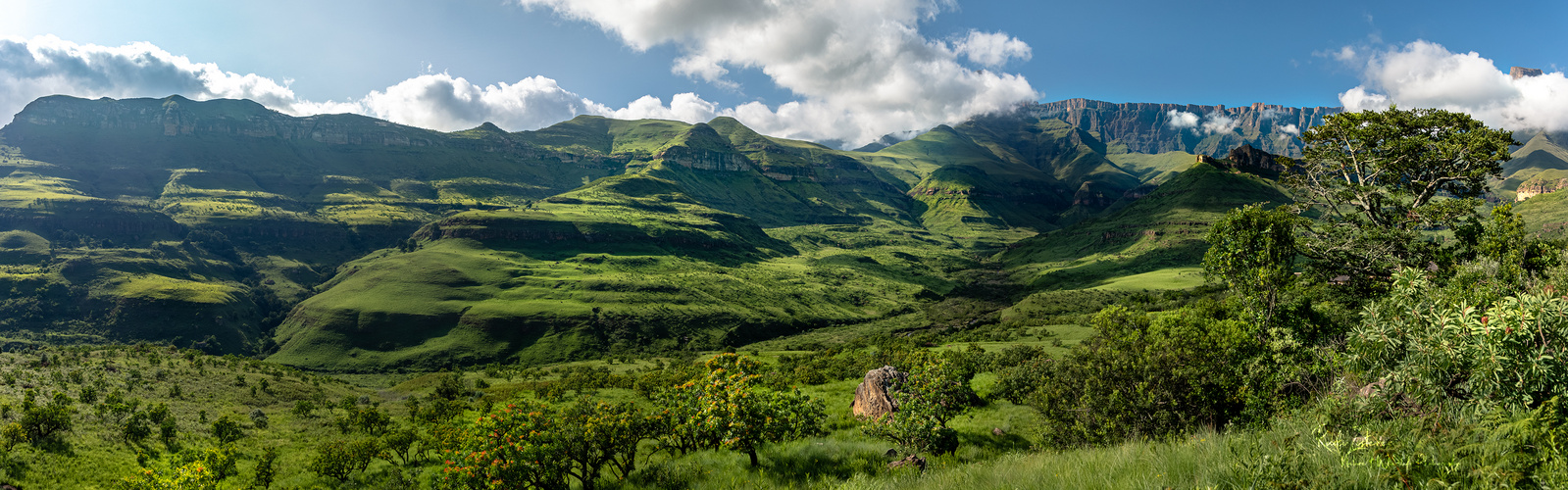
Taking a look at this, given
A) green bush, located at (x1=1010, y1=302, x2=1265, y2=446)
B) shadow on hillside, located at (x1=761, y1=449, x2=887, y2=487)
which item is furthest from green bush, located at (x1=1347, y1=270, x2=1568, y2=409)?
shadow on hillside, located at (x1=761, y1=449, x2=887, y2=487)

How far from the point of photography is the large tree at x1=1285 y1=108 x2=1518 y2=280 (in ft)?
65.5

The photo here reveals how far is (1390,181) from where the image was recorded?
2255 centimetres

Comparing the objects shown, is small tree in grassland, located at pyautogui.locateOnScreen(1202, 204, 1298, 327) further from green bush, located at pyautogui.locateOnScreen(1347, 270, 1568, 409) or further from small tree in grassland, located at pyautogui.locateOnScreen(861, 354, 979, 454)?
green bush, located at pyautogui.locateOnScreen(1347, 270, 1568, 409)

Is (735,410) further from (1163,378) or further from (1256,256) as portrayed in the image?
(1256,256)

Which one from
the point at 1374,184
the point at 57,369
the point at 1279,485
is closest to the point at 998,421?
the point at 1374,184

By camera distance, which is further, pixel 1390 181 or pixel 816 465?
pixel 1390 181

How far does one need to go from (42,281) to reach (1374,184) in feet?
946

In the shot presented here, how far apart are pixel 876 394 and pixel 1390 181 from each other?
81.3ft

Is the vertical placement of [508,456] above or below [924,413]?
below

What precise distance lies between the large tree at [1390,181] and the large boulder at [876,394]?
1973 cm

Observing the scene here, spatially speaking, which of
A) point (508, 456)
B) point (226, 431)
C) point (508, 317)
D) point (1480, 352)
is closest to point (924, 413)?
point (508, 456)

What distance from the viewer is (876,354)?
66.2m

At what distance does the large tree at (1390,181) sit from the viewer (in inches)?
786

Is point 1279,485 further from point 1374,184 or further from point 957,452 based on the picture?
point 1374,184
